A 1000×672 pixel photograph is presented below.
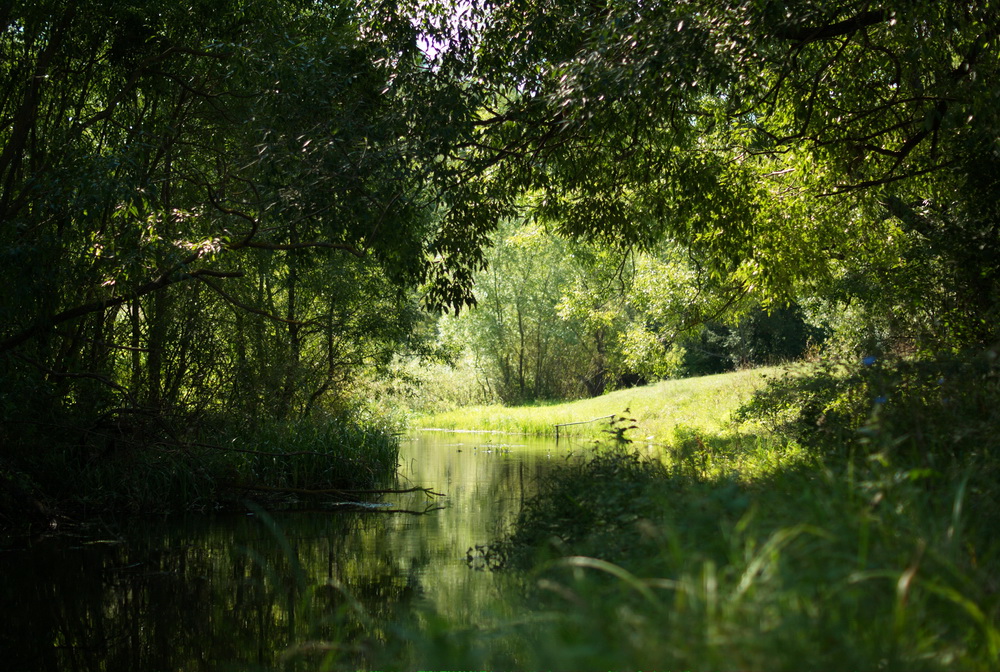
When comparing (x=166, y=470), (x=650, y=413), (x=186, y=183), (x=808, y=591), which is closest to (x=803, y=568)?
(x=808, y=591)

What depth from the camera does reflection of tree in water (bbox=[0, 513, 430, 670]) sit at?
19.2 feet

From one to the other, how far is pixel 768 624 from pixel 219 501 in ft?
34.3

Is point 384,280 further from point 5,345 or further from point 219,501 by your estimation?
point 5,345

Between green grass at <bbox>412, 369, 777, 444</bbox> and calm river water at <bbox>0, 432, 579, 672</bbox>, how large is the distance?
675 cm

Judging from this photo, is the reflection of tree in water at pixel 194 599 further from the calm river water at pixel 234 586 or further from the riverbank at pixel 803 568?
the riverbank at pixel 803 568

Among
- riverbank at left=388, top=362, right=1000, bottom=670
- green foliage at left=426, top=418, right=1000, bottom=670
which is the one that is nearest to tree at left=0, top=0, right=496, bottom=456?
riverbank at left=388, top=362, right=1000, bottom=670

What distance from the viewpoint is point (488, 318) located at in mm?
37000

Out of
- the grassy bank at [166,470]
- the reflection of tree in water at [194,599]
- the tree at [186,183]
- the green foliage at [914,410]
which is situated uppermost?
the tree at [186,183]

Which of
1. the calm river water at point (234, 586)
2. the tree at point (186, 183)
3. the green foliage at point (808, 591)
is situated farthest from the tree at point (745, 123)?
the green foliage at point (808, 591)

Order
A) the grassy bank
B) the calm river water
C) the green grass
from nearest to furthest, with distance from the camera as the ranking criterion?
the calm river water, the grassy bank, the green grass

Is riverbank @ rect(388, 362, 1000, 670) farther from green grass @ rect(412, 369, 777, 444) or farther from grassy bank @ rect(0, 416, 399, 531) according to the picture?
green grass @ rect(412, 369, 777, 444)

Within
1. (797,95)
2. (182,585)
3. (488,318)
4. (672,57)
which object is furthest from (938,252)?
(488,318)

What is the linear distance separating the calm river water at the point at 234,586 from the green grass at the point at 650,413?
6.75 m

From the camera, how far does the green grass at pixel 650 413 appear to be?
1889cm
